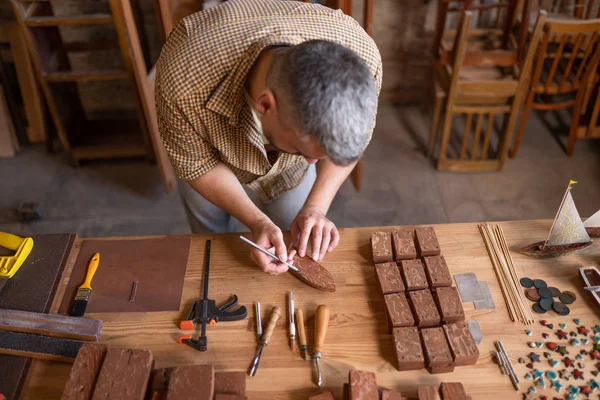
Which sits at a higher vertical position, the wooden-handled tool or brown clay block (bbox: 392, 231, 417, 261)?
brown clay block (bbox: 392, 231, 417, 261)

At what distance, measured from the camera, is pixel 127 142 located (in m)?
3.79

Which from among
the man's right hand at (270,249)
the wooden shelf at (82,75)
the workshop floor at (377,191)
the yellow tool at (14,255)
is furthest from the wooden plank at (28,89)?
the man's right hand at (270,249)

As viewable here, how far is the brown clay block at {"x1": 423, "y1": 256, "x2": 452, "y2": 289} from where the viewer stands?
5.26 feet

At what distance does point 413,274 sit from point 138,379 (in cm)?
92

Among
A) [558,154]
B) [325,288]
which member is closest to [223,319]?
[325,288]

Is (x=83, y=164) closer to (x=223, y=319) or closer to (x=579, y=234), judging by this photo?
(x=223, y=319)

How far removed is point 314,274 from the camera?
1.67 metres

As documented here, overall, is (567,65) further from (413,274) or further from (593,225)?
(413,274)

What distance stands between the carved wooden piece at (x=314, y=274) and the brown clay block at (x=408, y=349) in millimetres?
281

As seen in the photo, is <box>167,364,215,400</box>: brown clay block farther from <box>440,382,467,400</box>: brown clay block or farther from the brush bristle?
<box>440,382,467,400</box>: brown clay block

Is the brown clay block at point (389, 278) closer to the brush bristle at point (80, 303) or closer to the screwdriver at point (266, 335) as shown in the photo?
the screwdriver at point (266, 335)

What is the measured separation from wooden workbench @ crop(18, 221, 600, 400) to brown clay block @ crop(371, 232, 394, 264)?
0.06 m

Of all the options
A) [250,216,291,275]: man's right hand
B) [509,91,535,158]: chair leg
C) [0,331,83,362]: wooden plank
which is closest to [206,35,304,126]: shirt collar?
[250,216,291,275]: man's right hand

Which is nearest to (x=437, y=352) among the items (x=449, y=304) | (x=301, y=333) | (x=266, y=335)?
(x=449, y=304)
